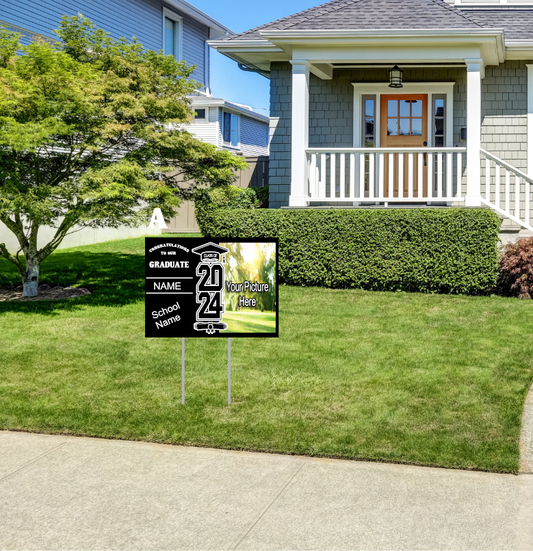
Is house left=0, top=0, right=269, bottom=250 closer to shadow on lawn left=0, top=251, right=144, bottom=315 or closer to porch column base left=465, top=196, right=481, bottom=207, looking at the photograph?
shadow on lawn left=0, top=251, right=144, bottom=315

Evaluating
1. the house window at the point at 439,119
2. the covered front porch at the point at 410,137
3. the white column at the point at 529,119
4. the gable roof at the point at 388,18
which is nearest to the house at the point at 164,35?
the gable roof at the point at 388,18

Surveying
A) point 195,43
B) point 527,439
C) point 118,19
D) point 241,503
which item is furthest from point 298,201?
point 195,43

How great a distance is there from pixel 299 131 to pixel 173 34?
615 inches

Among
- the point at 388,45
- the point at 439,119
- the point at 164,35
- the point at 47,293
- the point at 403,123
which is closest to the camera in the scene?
the point at 47,293

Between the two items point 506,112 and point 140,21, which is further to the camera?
point 140,21

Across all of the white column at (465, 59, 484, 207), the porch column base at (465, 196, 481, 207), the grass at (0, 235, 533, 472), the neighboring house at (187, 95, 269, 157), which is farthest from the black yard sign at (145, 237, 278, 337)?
the neighboring house at (187, 95, 269, 157)

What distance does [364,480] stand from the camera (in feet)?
15.0

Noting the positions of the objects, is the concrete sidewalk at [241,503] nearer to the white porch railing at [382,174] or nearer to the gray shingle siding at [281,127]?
the white porch railing at [382,174]

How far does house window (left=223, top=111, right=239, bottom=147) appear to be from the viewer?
31.3m

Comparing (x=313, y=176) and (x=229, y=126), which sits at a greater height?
(x=229, y=126)

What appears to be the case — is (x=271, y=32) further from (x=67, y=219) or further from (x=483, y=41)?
(x=67, y=219)

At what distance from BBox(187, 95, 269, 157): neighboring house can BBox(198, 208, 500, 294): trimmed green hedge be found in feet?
54.6

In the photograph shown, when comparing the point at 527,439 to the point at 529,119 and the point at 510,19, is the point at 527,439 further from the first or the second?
the point at 510,19

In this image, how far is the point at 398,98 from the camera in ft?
47.2
